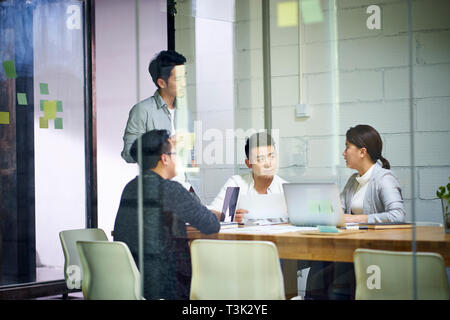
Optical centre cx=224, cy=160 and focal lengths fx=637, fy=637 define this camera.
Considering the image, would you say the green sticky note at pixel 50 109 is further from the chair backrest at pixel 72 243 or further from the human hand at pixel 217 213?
the human hand at pixel 217 213

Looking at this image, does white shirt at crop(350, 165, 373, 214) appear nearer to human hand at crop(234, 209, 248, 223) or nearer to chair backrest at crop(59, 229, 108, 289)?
human hand at crop(234, 209, 248, 223)

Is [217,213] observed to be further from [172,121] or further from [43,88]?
[43,88]

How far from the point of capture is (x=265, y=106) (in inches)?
137

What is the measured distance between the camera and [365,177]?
3.40m

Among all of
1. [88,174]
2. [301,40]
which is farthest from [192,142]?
[88,174]

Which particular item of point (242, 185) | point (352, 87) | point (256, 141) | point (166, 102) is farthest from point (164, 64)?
point (352, 87)

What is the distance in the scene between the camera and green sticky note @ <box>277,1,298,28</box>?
11.4 ft

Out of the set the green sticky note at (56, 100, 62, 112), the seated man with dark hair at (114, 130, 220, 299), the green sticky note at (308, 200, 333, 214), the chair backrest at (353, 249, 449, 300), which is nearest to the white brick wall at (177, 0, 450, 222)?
the green sticky note at (308, 200, 333, 214)

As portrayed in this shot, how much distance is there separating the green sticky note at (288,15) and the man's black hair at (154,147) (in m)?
0.89

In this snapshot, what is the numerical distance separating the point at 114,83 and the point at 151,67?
38.9 inches

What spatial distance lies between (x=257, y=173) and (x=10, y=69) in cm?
219

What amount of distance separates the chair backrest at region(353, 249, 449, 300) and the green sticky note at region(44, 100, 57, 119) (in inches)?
115

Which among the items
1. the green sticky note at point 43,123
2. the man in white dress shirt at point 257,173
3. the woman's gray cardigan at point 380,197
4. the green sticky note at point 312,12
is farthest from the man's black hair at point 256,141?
the green sticky note at point 43,123
